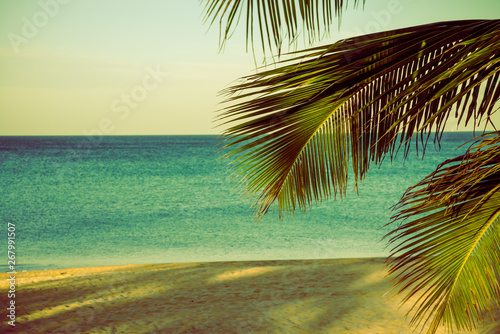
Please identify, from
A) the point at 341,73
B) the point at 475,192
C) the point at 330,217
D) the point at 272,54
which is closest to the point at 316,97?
the point at 341,73

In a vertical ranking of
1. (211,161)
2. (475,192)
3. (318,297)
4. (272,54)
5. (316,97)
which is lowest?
(211,161)

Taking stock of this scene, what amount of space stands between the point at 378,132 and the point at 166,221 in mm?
17199

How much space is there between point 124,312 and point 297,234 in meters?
9.91

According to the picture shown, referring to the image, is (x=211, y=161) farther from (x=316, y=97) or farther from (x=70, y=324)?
(x=316, y=97)

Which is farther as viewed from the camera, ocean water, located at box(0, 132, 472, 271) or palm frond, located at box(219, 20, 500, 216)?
ocean water, located at box(0, 132, 472, 271)

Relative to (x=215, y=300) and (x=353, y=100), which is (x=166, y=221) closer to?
(x=215, y=300)

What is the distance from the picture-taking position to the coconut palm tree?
62.4 inches

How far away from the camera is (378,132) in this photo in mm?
2027

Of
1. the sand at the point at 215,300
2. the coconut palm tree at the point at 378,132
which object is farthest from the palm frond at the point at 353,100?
the sand at the point at 215,300

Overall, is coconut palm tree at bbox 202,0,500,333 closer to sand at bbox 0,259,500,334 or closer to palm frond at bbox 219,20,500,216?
palm frond at bbox 219,20,500,216

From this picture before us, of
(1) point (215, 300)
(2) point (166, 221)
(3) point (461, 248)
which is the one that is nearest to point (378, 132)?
(3) point (461, 248)

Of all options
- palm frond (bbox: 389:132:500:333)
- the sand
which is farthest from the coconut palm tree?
the sand

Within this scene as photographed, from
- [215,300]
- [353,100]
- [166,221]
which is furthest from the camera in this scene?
[166,221]

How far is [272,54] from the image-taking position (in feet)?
4.83
